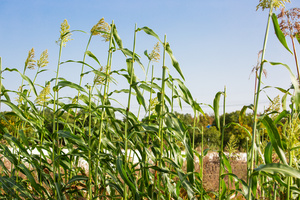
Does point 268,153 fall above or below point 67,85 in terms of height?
below

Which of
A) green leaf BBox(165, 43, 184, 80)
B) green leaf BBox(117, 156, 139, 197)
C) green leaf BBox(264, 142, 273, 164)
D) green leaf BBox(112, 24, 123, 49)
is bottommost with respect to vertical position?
green leaf BBox(117, 156, 139, 197)

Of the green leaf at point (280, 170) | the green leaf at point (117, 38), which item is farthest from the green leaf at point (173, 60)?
the green leaf at point (280, 170)

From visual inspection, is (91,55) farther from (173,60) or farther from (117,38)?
(173,60)

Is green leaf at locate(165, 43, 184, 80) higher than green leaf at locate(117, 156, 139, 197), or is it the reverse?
green leaf at locate(165, 43, 184, 80)

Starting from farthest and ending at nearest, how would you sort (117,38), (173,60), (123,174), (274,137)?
(117,38) → (173,60) → (123,174) → (274,137)

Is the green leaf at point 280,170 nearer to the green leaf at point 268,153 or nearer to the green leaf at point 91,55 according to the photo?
the green leaf at point 268,153

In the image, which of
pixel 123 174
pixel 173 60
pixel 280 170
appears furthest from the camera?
pixel 173 60

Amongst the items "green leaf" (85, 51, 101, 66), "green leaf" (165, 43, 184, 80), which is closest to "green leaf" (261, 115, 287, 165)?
"green leaf" (165, 43, 184, 80)

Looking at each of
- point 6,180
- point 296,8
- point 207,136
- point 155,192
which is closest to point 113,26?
point 155,192

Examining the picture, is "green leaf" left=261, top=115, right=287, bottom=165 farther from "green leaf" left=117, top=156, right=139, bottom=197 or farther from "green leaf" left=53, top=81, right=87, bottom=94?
"green leaf" left=53, top=81, right=87, bottom=94

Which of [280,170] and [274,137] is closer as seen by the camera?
[280,170]

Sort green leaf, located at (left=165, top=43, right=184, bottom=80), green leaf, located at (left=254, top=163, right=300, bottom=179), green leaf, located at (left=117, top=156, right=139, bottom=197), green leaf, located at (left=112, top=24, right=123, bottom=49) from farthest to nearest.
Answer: green leaf, located at (left=112, top=24, right=123, bottom=49) < green leaf, located at (left=165, top=43, right=184, bottom=80) < green leaf, located at (left=117, top=156, right=139, bottom=197) < green leaf, located at (left=254, top=163, right=300, bottom=179)

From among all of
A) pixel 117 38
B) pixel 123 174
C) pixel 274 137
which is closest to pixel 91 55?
pixel 117 38

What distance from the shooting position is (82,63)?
1.89 metres
